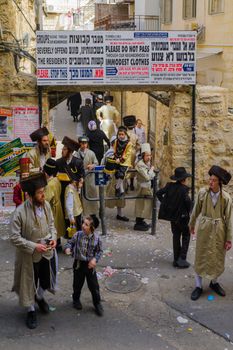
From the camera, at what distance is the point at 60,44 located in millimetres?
8938

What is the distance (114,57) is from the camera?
29.7 feet

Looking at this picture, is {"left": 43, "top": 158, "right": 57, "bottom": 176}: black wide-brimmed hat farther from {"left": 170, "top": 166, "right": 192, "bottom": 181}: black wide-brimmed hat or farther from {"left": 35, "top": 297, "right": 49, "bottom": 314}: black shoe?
{"left": 35, "top": 297, "right": 49, "bottom": 314}: black shoe

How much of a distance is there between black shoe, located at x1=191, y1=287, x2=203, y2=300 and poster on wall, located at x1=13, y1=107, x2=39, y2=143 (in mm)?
4313

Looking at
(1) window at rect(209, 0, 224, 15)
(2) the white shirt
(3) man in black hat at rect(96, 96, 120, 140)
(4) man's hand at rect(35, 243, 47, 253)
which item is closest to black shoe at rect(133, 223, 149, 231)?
(2) the white shirt

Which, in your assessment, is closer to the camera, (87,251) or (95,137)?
(87,251)

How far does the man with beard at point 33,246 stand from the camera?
17.8 feet

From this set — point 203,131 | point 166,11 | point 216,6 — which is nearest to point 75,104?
point 166,11

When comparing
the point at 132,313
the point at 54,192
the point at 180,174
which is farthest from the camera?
the point at 54,192

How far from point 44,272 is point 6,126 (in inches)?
161

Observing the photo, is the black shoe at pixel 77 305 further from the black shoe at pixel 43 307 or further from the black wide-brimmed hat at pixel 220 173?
the black wide-brimmed hat at pixel 220 173

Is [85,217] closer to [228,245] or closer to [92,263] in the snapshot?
[92,263]

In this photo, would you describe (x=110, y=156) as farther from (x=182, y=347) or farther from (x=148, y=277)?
(x=182, y=347)

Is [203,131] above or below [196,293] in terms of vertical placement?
above

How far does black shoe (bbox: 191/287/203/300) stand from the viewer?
635 centimetres
